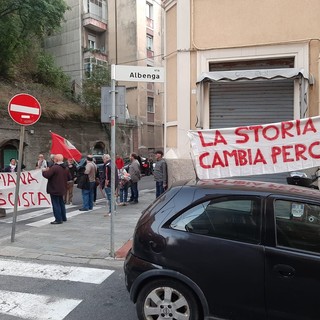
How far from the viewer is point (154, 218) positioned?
3.70 meters

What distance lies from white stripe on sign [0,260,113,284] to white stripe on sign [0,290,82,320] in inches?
25.9

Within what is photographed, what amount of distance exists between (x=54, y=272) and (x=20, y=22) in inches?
898

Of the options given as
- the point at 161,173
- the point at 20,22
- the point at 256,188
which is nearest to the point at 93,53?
the point at 20,22

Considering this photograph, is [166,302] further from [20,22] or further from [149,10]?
[149,10]

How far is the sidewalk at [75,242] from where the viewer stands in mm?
6223

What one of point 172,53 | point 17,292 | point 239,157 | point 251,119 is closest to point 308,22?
point 251,119

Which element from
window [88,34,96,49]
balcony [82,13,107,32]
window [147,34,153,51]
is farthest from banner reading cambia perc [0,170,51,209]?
window [147,34,153,51]

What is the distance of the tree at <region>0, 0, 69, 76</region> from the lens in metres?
23.0

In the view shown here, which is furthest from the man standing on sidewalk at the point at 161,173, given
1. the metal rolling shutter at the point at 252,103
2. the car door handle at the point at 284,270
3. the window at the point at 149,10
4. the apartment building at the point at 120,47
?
the window at the point at 149,10

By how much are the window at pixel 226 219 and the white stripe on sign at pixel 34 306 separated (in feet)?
5.39

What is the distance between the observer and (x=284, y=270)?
10.4ft

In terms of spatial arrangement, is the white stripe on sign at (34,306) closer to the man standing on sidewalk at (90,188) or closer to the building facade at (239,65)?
the building facade at (239,65)

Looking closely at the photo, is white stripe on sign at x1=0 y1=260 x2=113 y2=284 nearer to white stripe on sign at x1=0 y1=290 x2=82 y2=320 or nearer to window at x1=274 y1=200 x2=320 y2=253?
white stripe on sign at x1=0 y1=290 x2=82 y2=320

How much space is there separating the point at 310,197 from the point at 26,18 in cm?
2410
